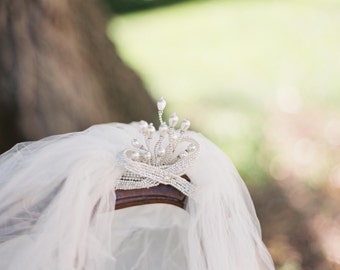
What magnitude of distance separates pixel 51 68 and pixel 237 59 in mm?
1772

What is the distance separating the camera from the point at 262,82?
11.4 ft

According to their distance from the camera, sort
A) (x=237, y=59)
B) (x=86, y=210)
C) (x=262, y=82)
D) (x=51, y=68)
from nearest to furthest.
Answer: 1. (x=86, y=210)
2. (x=51, y=68)
3. (x=262, y=82)
4. (x=237, y=59)

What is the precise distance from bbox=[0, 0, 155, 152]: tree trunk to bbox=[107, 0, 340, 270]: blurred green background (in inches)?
13.9

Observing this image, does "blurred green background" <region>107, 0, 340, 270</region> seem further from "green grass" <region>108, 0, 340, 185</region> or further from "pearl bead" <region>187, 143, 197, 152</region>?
"pearl bead" <region>187, 143, 197, 152</region>

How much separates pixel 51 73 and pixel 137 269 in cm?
108

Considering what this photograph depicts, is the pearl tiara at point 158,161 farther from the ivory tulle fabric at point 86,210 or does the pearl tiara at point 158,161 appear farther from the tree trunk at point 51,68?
the tree trunk at point 51,68

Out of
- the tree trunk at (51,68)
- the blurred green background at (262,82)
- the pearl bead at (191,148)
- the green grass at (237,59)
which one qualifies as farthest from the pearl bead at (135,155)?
the green grass at (237,59)

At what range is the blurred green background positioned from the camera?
2.72m

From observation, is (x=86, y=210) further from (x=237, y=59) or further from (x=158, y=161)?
(x=237, y=59)

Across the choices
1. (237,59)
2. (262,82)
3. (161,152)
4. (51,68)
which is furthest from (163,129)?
(237,59)

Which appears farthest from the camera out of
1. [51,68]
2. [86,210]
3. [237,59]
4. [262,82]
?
[237,59]

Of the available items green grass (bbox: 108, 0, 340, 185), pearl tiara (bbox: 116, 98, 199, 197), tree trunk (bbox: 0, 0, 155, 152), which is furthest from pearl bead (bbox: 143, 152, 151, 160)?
green grass (bbox: 108, 0, 340, 185)

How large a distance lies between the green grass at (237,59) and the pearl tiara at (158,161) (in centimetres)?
161

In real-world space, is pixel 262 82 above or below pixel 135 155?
below
